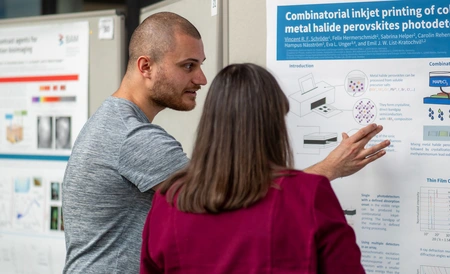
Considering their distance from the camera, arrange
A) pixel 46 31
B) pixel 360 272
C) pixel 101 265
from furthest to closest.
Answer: pixel 46 31, pixel 101 265, pixel 360 272

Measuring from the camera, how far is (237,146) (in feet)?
4.62

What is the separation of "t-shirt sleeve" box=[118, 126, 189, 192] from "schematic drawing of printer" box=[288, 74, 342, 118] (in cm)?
57

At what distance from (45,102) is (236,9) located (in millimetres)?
1423

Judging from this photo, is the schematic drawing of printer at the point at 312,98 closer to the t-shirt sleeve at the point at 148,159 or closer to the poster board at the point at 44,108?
the t-shirt sleeve at the point at 148,159

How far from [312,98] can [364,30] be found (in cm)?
28

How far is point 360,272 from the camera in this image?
1.37 m

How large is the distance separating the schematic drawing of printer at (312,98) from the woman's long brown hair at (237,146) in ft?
2.47

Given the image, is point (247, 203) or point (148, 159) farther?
point (148, 159)

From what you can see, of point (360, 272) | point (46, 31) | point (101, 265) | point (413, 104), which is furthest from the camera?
point (46, 31)

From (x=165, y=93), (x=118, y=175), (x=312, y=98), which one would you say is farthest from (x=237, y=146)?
(x=312, y=98)

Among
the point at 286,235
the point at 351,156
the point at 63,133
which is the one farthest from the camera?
the point at 63,133

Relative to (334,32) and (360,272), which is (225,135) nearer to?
(360,272)

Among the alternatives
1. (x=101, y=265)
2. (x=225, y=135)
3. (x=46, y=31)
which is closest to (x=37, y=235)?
(x=46, y=31)

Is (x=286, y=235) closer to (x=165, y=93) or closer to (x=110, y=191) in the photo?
(x=110, y=191)
